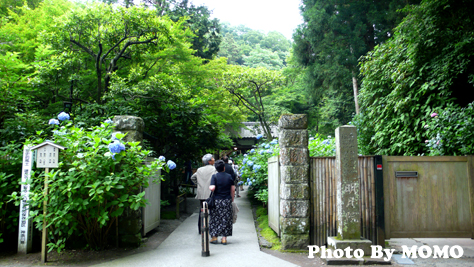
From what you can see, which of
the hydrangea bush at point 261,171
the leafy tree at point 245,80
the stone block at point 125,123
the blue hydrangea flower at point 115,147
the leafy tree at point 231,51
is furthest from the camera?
the leafy tree at point 231,51

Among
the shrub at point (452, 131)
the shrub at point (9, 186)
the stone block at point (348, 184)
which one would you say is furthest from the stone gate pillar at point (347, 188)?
the shrub at point (9, 186)

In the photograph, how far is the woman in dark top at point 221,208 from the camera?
6172 millimetres

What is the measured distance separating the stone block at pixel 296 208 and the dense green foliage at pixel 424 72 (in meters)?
3.23

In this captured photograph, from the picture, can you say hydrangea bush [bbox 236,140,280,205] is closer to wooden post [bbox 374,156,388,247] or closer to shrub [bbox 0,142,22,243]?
wooden post [bbox 374,156,388,247]

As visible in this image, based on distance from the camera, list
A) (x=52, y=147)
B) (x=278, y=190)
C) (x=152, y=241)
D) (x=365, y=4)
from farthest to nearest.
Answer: (x=365, y=4) → (x=152, y=241) → (x=278, y=190) → (x=52, y=147)

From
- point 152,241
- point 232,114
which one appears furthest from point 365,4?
point 152,241

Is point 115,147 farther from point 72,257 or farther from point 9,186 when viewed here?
point 9,186

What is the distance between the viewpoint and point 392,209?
561 centimetres

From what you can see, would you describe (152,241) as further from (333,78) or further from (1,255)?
(333,78)

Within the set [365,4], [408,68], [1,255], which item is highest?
[365,4]

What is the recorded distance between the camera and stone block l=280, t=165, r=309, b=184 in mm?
5547

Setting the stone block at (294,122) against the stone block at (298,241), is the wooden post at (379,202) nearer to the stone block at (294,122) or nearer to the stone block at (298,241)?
the stone block at (298,241)

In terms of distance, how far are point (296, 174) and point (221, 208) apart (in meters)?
1.70

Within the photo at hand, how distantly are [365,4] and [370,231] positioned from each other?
636 inches
